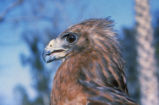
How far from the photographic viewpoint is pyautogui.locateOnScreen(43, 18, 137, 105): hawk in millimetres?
2203

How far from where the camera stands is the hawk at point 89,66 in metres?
2.20

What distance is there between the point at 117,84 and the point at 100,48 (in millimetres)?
395

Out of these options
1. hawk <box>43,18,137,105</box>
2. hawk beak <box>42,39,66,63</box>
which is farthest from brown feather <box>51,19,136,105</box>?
hawk beak <box>42,39,66,63</box>

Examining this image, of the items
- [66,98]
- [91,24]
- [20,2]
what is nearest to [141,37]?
[91,24]

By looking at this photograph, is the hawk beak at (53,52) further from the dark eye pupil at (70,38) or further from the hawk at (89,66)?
the dark eye pupil at (70,38)

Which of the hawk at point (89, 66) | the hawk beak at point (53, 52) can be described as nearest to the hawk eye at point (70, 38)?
the hawk at point (89, 66)

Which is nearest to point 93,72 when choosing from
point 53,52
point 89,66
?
point 89,66

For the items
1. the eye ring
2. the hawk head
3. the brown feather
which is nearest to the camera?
the brown feather

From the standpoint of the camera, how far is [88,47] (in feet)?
8.54

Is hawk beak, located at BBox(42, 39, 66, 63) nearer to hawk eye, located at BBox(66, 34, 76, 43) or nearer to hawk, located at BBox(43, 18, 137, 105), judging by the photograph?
hawk, located at BBox(43, 18, 137, 105)

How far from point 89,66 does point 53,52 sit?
622 mm

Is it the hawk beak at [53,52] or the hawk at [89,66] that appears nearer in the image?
the hawk at [89,66]

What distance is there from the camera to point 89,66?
2434mm

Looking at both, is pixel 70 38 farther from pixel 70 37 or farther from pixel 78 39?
pixel 78 39
